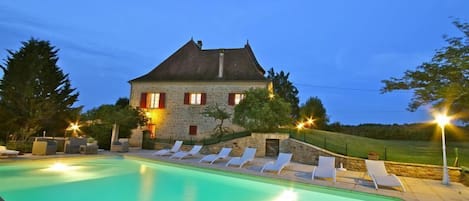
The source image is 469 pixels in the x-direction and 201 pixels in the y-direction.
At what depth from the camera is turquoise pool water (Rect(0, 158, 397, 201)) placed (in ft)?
20.6

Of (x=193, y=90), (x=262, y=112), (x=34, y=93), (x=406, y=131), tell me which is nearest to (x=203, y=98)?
(x=193, y=90)

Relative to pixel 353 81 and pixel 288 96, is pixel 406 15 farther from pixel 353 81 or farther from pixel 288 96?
pixel 288 96

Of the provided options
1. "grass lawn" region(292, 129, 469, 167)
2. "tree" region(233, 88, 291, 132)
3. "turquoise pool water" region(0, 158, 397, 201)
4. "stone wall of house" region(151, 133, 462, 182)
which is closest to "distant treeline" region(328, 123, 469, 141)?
"grass lawn" region(292, 129, 469, 167)

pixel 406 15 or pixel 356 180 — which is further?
pixel 406 15

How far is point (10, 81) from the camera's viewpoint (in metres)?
17.1

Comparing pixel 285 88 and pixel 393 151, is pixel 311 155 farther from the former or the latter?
pixel 285 88

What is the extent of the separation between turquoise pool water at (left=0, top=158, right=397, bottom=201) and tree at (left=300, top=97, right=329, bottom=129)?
19.2 metres

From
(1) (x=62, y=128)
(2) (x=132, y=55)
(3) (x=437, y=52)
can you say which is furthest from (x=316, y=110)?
(2) (x=132, y=55)

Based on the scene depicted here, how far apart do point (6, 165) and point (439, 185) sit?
13586 mm

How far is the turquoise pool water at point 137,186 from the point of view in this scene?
6.29 meters

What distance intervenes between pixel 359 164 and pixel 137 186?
7.76m

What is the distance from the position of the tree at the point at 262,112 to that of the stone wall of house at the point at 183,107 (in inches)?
198

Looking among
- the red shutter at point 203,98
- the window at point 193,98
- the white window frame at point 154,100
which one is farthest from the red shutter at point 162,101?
the red shutter at point 203,98

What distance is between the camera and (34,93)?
1852cm
